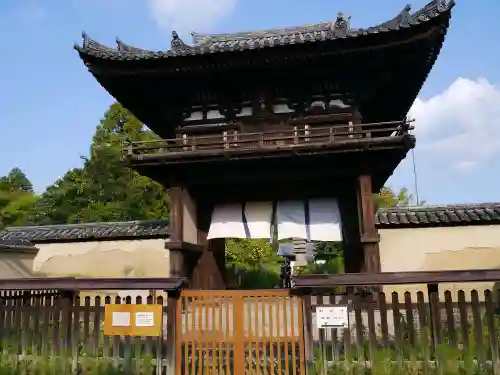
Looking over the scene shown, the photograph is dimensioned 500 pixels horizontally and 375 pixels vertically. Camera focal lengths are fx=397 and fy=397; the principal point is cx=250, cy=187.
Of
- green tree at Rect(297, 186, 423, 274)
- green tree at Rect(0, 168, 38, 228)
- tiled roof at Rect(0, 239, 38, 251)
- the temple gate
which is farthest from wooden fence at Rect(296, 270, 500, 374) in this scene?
green tree at Rect(0, 168, 38, 228)

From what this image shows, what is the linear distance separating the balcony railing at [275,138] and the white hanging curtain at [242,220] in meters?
2.03

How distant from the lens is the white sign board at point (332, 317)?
6227 millimetres

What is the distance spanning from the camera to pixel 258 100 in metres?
10.8

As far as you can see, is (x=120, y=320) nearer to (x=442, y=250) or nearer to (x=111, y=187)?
(x=442, y=250)

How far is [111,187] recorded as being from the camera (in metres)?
30.2

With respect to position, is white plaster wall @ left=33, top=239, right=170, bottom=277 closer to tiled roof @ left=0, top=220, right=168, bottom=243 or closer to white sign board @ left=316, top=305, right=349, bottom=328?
A: tiled roof @ left=0, top=220, right=168, bottom=243

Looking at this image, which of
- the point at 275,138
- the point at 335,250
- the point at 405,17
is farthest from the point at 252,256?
the point at 405,17


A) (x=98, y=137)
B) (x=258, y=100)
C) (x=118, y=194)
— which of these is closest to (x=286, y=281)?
(x=258, y=100)

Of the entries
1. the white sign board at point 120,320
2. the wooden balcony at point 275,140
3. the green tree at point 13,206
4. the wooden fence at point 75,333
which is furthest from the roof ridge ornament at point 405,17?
the green tree at point 13,206

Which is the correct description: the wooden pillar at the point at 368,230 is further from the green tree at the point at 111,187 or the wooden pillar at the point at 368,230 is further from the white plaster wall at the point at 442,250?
the green tree at the point at 111,187

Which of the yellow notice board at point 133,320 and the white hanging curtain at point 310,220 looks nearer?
the yellow notice board at point 133,320

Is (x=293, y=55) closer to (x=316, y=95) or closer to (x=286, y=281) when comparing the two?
(x=316, y=95)

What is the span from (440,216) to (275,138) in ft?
17.7

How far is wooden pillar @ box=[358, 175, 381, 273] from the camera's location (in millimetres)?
9000
